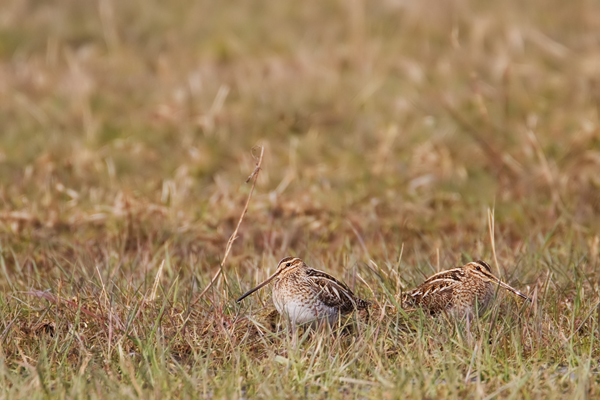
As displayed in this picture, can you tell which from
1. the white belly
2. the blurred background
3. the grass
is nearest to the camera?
the grass

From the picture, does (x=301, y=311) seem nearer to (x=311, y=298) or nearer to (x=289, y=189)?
(x=311, y=298)

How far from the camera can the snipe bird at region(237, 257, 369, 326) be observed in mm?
4133

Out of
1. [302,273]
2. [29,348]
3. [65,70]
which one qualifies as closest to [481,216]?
[302,273]

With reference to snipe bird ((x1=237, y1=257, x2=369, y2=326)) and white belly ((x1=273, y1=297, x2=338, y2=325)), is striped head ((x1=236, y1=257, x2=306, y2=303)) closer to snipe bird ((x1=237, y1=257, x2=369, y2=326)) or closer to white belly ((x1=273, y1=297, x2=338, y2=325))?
snipe bird ((x1=237, y1=257, x2=369, y2=326))

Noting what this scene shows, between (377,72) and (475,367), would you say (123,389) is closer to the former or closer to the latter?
(475,367)

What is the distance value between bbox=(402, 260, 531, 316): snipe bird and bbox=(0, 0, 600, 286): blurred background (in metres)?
0.51

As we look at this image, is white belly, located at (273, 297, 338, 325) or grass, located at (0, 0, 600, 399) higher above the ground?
white belly, located at (273, 297, 338, 325)

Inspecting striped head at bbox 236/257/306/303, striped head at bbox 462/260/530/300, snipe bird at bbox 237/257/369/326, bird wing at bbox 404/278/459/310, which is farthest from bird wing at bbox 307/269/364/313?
striped head at bbox 462/260/530/300

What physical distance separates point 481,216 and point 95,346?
396cm

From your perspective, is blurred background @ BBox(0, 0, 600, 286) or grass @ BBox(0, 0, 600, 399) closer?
grass @ BBox(0, 0, 600, 399)

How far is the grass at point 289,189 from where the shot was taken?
3.78m

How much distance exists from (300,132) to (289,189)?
5.34 ft

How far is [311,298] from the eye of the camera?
13.6 feet

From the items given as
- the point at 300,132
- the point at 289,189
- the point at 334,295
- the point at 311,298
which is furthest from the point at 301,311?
the point at 300,132
